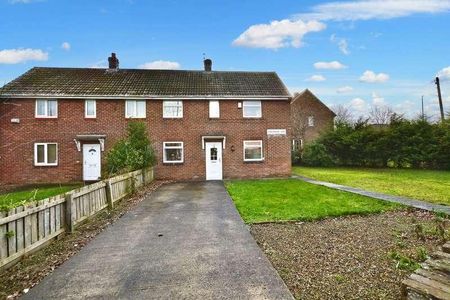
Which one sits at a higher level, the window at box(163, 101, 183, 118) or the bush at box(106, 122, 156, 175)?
the window at box(163, 101, 183, 118)

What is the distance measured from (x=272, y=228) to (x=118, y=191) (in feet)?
22.4

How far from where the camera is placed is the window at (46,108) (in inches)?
821

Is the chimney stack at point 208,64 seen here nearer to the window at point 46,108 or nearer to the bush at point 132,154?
the bush at point 132,154

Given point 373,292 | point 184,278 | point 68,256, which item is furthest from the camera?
point 68,256

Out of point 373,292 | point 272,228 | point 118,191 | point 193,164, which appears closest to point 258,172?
point 193,164

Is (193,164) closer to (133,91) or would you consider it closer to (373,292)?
(133,91)

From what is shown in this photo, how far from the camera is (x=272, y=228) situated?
26.9 ft

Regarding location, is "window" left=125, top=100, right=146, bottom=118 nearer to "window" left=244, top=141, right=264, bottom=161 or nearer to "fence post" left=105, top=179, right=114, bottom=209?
"window" left=244, top=141, right=264, bottom=161

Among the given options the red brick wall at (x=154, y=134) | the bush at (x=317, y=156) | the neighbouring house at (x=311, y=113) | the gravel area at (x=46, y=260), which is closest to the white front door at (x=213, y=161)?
the red brick wall at (x=154, y=134)

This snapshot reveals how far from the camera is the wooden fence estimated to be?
5.57 meters

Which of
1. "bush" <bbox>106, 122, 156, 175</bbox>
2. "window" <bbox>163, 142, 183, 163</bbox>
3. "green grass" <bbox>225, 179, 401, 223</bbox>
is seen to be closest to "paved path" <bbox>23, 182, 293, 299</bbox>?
"green grass" <bbox>225, 179, 401, 223</bbox>

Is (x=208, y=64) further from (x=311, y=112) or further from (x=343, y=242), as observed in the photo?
(x=311, y=112)

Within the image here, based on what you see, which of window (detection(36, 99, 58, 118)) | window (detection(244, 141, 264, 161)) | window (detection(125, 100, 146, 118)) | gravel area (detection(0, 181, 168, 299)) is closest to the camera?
gravel area (detection(0, 181, 168, 299))

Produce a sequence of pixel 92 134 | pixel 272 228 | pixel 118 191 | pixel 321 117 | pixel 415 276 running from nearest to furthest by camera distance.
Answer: pixel 415 276
pixel 272 228
pixel 118 191
pixel 92 134
pixel 321 117
